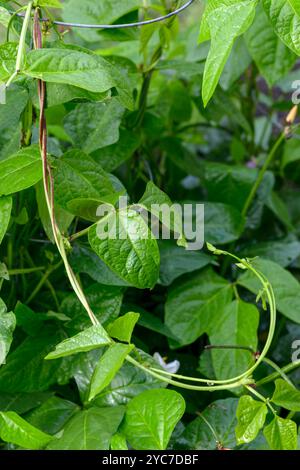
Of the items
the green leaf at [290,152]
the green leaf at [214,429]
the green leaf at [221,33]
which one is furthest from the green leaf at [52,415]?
the green leaf at [290,152]

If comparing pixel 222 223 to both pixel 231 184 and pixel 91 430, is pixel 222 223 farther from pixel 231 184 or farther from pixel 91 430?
pixel 91 430

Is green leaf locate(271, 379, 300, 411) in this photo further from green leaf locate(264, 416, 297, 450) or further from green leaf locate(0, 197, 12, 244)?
green leaf locate(0, 197, 12, 244)

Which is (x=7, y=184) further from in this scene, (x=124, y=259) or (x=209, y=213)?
(x=209, y=213)

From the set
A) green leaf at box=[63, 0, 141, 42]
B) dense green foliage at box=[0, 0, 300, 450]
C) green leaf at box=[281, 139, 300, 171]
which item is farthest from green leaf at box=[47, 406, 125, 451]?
green leaf at box=[281, 139, 300, 171]

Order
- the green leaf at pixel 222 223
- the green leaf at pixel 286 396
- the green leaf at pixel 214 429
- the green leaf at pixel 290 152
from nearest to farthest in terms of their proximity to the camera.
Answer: the green leaf at pixel 286 396, the green leaf at pixel 214 429, the green leaf at pixel 222 223, the green leaf at pixel 290 152

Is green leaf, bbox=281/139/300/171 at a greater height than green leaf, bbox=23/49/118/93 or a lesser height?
lesser

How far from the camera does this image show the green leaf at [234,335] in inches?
29.4

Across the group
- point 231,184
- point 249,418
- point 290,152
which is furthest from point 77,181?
point 290,152

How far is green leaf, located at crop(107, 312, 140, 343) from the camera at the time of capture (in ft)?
1.72

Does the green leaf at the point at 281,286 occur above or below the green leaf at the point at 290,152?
below

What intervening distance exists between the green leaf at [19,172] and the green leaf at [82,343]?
0.43 ft

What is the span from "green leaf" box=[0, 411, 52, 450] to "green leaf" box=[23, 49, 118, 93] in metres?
0.27

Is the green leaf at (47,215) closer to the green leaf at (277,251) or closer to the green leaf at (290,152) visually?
the green leaf at (277,251)

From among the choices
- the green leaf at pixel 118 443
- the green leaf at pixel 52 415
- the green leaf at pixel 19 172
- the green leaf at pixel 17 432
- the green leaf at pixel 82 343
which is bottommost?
the green leaf at pixel 52 415
